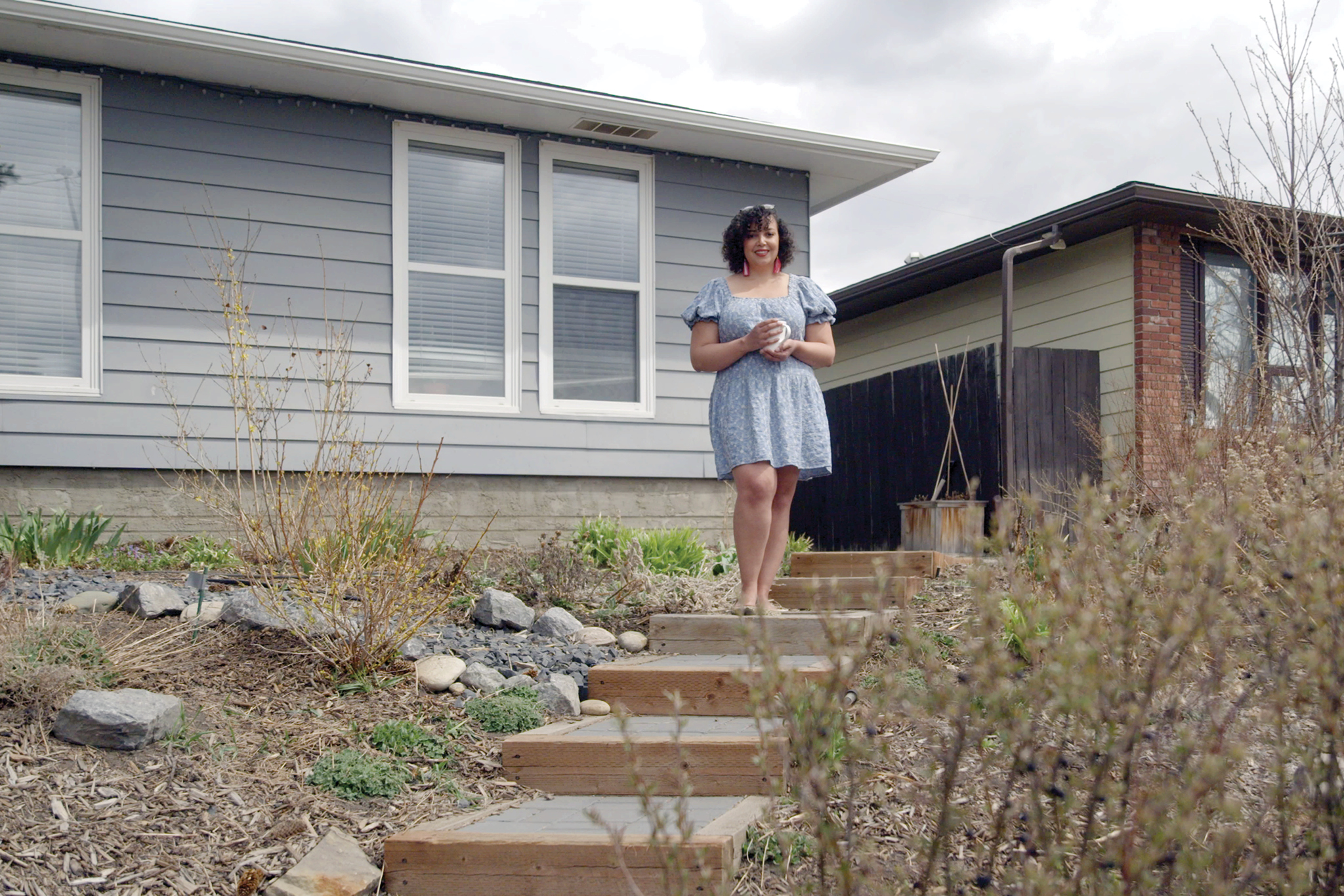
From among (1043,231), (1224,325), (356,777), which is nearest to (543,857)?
(356,777)

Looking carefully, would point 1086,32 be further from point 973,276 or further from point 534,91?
point 534,91

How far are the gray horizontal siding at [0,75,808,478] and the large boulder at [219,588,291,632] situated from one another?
2161 millimetres

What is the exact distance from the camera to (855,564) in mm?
5941

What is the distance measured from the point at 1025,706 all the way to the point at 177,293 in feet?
19.5

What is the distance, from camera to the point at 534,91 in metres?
6.65

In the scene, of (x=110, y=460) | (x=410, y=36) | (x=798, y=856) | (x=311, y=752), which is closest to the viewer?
(x=798, y=856)

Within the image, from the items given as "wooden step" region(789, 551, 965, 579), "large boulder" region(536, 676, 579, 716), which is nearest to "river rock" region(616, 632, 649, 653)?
→ "large boulder" region(536, 676, 579, 716)

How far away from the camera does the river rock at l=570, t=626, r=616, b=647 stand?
4.59 meters

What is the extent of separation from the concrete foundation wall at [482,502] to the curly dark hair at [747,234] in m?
2.15

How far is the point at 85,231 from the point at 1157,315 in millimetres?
7649

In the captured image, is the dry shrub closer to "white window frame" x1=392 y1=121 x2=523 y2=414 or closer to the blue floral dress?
the blue floral dress

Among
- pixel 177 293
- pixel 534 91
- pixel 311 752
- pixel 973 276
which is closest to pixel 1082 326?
pixel 973 276

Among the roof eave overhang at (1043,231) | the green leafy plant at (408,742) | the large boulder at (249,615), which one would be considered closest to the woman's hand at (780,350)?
the green leafy plant at (408,742)

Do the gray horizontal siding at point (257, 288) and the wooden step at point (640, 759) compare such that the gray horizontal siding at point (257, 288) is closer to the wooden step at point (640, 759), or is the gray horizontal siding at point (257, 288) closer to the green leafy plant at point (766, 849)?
the wooden step at point (640, 759)
